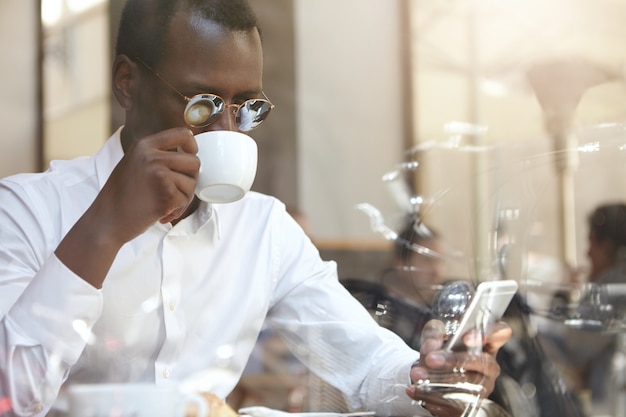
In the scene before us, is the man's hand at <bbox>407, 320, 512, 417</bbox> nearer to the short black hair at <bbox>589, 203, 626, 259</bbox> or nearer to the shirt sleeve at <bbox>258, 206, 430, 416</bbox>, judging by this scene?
the shirt sleeve at <bbox>258, 206, 430, 416</bbox>

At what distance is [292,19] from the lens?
0.94m

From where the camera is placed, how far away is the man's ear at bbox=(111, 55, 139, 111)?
0.74 m

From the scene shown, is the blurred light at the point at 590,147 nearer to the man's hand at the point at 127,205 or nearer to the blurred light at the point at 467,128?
the blurred light at the point at 467,128

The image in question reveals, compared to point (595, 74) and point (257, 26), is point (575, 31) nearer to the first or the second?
point (595, 74)

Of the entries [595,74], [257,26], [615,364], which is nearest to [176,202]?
[257,26]

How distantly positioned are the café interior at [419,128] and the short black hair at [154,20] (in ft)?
0.10

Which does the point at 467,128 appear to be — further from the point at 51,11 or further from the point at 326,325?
the point at 51,11

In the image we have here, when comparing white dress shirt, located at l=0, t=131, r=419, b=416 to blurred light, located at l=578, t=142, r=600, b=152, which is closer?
white dress shirt, located at l=0, t=131, r=419, b=416

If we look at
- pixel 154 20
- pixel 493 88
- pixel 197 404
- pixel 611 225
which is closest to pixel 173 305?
pixel 197 404

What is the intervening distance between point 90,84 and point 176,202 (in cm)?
23

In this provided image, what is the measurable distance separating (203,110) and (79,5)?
23cm

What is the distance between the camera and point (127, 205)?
63cm

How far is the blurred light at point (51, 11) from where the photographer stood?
2.67 feet

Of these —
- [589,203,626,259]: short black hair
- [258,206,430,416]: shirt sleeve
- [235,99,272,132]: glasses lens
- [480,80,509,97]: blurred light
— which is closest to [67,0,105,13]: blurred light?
[235,99,272,132]: glasses lens
